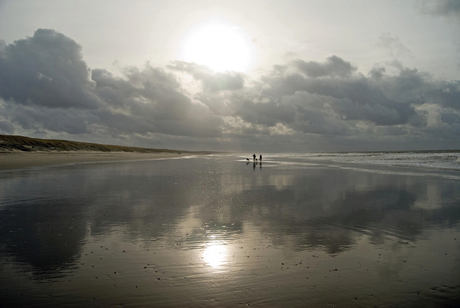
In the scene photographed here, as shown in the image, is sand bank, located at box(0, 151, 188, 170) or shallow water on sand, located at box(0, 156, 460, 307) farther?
sand bank, located at box(0, 151, 188, 170)

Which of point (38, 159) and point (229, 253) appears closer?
point (229, 253)

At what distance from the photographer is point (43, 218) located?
12.8 metres

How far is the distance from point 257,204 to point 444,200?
1148 cm

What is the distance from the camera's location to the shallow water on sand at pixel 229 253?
6273 mm

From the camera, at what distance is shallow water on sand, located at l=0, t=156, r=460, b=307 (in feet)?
20.6

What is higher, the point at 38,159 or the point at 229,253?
the point at 38,159

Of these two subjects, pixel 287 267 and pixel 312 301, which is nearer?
pixel 312 301

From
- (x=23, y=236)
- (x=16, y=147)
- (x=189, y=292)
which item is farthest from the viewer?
(x=16, y=147)

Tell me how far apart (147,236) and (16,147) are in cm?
8446

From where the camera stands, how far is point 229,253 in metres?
8.69

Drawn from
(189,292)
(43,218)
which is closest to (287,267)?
(189,292)

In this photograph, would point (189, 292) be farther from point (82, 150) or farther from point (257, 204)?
point (82, 150)

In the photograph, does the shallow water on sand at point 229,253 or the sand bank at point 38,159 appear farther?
the sand bank at point 38,159

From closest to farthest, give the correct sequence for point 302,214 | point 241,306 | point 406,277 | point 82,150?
point 241,306 < point 406,277 < point 302,214 < point 82,150
